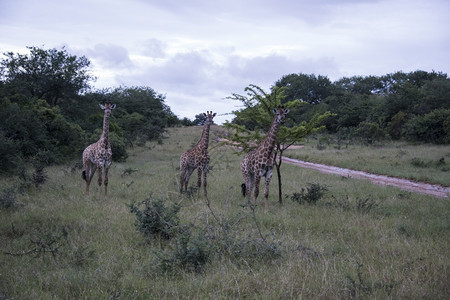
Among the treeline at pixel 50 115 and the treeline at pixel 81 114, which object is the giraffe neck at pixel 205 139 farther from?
the treeline at pixel 50 115

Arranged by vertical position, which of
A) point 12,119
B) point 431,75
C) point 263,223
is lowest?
point 263,223

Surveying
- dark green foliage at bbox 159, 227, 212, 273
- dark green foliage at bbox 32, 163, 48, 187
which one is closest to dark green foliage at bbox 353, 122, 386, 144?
dark green foliage at bbox 32, 163, 48, 187

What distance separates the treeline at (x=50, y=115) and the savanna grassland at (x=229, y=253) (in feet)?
22.6

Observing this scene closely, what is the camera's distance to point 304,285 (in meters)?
4.43

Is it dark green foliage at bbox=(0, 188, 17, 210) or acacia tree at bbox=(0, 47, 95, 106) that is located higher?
acacia tree at bbox=(0, 47, 95, 106)

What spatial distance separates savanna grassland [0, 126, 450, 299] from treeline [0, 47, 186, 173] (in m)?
6.88

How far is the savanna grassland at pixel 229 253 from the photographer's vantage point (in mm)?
4473

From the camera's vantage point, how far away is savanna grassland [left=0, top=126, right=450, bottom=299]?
4473 millimetres

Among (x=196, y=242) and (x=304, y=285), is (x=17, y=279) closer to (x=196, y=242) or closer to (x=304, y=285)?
(x=196, y=242)

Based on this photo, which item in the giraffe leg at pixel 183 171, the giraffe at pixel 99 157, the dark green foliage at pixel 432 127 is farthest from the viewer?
the dark green foliage at pixel 432 127

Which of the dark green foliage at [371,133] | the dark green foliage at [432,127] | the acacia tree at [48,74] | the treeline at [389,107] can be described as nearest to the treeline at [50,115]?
the acacia tree at [48,74]

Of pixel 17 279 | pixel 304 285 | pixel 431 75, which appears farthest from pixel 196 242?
pixel 431 75

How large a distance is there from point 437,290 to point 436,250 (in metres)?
1.97

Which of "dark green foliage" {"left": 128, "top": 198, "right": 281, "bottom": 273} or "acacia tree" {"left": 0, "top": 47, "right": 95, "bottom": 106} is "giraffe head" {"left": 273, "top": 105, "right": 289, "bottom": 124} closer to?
"dark green foliage" {"left": 128, "top": 198, "right": 281, "bottom": 273}
